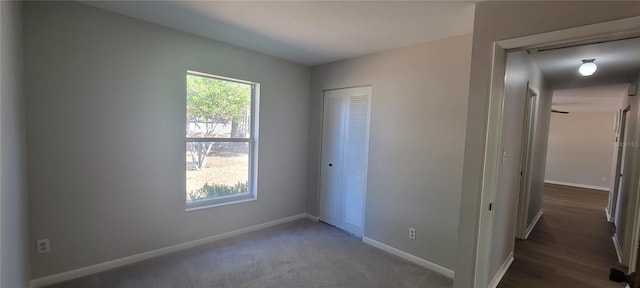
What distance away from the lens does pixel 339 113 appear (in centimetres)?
380

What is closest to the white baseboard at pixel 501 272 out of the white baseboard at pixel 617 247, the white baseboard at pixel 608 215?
the white baseboard at pixel 617 247

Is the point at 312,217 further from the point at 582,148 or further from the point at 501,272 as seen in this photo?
the point at 582,148

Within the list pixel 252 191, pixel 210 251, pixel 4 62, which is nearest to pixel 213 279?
pixel 210 251

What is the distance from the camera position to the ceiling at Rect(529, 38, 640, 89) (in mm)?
2506

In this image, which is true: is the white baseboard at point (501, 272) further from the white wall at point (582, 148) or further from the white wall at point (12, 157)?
the white wall at point (582, 148)

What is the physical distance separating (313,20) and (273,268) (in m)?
2.37

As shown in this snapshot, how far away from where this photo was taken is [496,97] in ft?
6.32

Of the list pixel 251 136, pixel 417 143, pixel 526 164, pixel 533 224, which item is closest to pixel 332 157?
pixel 251 136

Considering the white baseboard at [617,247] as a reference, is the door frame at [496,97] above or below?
above

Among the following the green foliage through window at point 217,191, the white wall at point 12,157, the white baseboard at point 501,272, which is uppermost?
the white wall at point 12,157

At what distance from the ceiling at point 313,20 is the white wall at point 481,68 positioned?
259mm

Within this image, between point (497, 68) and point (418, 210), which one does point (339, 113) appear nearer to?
point (418, 210)

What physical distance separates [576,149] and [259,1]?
9.81m

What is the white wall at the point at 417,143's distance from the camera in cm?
266
